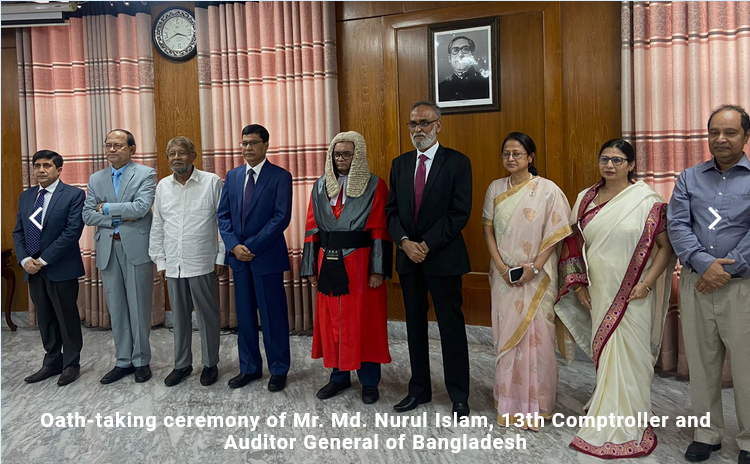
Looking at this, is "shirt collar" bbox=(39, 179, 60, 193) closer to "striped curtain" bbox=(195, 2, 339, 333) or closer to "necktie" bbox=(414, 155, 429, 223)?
"striped curtain" bbox=(195, 2, 339, 333)

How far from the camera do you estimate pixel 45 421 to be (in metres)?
3.11

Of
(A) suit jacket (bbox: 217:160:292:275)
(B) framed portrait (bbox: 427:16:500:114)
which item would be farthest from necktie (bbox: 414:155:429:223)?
(B) framed portrait (bbox: 427:16:500:114)

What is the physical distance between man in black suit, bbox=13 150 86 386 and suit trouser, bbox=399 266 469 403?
237 centimetres

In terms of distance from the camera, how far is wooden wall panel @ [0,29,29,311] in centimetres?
525

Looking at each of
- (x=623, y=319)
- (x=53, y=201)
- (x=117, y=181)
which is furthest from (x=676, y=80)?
(x=53, y=201)

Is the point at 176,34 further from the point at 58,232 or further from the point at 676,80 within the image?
the point at 676,80

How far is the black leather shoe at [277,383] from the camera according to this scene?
135 inches

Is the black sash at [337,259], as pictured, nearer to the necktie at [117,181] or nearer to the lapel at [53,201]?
the necktie at [117,181]

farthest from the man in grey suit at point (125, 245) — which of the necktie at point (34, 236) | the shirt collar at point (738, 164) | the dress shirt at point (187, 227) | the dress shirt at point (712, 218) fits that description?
the shirt collar at point (738, 164)

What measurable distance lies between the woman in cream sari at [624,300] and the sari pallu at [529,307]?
0.72 ft

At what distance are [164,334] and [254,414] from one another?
215cm

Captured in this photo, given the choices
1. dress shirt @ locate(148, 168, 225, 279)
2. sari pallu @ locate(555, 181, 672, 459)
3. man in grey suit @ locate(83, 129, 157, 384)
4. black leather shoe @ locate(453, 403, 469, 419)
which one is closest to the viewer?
sari pallu @ locate(555, 181, 672, 459)

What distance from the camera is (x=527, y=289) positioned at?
9.40 ft

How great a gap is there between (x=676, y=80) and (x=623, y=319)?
182cm
